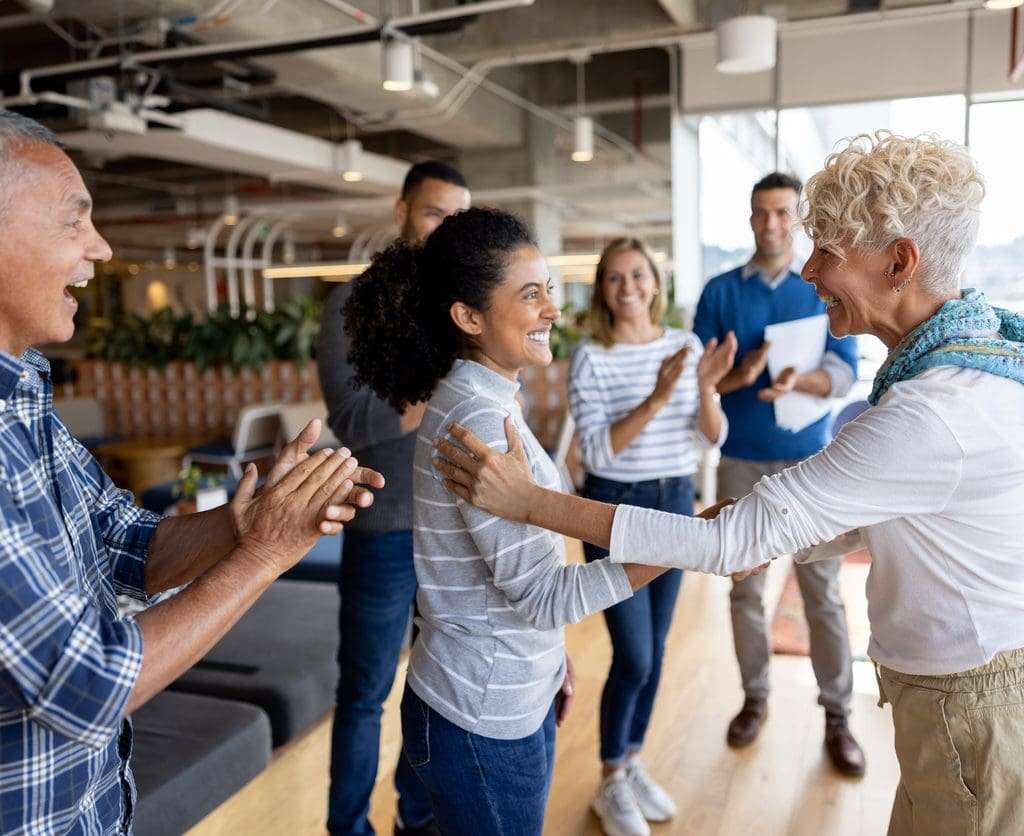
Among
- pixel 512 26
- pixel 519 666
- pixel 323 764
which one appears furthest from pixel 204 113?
pixel 519 666

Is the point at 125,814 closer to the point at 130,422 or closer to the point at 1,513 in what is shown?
the point at 1,513

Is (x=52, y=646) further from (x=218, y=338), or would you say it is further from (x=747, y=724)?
(x=218, y=338)

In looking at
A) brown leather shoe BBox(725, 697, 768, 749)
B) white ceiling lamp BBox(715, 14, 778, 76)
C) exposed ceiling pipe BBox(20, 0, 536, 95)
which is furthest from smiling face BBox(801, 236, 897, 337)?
exposed ceiling pipe BBox(20, 0, 536, 95)

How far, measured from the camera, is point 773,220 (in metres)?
3.01

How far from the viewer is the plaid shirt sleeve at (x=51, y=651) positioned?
96 cm

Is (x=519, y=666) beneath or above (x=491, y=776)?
above

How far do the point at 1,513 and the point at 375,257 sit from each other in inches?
38.6

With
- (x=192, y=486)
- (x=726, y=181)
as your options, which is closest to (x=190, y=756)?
(x=192, y=486)

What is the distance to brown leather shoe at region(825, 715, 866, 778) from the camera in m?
2.95

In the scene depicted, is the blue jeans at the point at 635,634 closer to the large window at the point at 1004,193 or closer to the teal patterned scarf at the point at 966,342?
the teal patterned scarf at the point at 966,342

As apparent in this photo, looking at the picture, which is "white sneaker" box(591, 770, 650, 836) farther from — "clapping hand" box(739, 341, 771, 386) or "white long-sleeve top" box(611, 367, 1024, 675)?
"white long-sleeve top" box(611, 367, 1024, 675)

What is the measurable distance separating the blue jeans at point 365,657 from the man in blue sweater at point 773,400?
1304 mm

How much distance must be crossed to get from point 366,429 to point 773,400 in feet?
4.72

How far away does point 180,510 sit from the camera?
187 inches
